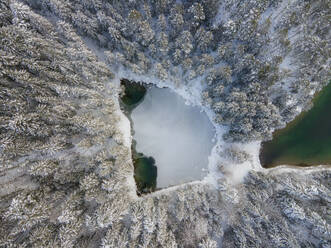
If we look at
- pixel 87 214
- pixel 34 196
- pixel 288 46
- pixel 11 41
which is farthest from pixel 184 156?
pixel 11 41

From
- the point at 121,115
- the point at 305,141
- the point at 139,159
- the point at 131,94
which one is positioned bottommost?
the point at 139,159

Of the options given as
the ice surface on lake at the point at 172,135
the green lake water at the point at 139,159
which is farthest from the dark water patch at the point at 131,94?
the ice surface on lake at the point at 172,135

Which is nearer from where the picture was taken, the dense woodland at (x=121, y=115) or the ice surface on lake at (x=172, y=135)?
the dense woodland at (x=121, y=115)

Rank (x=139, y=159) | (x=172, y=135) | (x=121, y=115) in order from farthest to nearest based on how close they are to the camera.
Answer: (x=172, y=135)
(x=121, y=115)
(x=139, y=159)

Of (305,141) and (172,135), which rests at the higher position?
(305,141)

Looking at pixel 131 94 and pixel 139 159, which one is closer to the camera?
pixel 139 159

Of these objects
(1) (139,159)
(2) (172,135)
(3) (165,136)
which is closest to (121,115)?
(1) (139,159)

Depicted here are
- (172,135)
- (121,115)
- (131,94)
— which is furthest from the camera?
(131,94)

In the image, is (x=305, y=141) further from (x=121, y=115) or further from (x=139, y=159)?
(x=121, y=115)

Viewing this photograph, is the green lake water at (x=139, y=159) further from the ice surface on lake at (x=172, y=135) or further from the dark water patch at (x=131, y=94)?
the ice surface on lake at (x=172, y=135)
